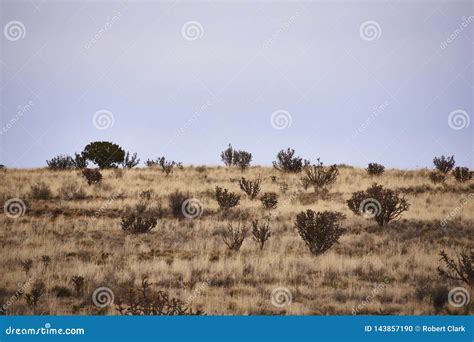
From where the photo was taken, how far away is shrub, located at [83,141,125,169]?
2881 cm

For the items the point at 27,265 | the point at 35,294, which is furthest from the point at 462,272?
the point at 27,265

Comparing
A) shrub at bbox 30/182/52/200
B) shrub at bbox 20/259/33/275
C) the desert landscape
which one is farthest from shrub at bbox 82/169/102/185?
shrub at bbox 20/259/33/275

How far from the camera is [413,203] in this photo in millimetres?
16391

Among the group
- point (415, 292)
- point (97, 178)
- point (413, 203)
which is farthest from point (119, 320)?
point (97, 178)

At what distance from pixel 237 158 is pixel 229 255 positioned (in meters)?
16.1

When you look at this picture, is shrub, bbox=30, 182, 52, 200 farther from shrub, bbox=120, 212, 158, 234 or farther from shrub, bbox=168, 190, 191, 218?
shrub, bbox=120, 212, 158, 234

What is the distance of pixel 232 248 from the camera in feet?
36.1

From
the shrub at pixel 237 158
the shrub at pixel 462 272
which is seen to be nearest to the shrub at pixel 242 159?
the shrub at pixel 237 158

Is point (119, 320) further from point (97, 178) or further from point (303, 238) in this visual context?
point (97, 178)

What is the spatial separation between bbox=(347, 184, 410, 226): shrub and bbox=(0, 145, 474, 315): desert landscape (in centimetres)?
6

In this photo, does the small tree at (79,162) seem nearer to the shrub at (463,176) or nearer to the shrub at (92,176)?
the shrub at (92,176)

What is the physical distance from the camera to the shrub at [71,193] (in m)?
17.4

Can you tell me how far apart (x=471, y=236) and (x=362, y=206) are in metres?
3.25

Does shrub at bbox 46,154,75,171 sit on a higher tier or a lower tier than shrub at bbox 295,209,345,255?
higher
